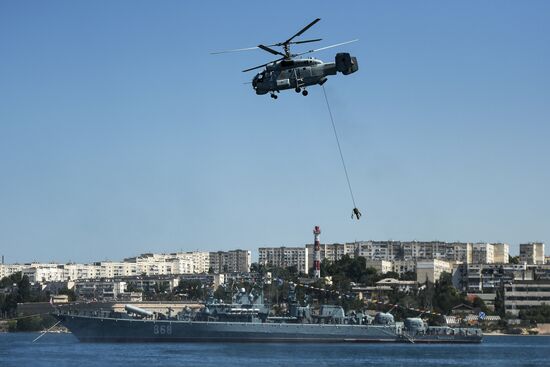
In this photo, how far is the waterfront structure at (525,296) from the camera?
152875mm

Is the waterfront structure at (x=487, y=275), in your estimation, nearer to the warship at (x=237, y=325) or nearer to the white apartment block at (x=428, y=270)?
the white apartment block at (x=428, y=270)

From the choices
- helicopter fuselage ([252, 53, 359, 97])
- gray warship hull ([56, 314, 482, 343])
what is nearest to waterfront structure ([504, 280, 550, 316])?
gray warship hull ([56, 314, 482, 343])

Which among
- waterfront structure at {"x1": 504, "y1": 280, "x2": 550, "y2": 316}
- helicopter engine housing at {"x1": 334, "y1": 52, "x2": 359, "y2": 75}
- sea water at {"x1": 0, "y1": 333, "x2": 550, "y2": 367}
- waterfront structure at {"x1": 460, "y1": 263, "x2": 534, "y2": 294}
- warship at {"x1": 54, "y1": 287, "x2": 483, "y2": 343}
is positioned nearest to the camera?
helicopter engine housing at {"x1": 334, "y1": 52, "x2": 359, "y2": 75}

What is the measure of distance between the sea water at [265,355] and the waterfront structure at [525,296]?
45.8 meters

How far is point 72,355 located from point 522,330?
76092 mm

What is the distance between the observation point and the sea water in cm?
7700

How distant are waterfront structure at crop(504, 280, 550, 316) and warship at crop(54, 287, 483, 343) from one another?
1811 inches

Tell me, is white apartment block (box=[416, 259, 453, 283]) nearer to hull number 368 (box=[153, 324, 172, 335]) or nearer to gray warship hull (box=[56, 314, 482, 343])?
gray warship hull (box=[56, 314, 482, 343])

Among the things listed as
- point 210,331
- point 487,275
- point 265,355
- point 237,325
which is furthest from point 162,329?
point 487,275

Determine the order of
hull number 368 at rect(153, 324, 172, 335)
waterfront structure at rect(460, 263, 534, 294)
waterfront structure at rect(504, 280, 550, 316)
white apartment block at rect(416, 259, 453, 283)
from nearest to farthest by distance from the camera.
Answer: hull number 368 at rect(153, 324, 172, 335), waterfront structure at rect(504, 280, 550, 316), waterfront structure at rect(460, 263, 534, 294), white apartment block at rect(416, 259, 453, 283)

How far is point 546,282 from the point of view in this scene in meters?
155

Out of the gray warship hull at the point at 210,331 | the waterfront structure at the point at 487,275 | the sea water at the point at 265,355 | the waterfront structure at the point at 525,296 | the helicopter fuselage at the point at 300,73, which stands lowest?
the sea water at the point at 265,355

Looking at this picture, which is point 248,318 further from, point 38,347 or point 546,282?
point 546,282

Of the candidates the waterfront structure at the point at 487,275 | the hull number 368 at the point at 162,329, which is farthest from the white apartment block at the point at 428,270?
the hull number 368 at the point at 162,329
